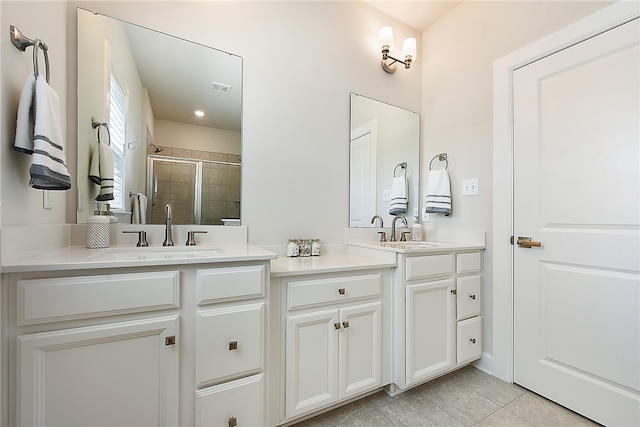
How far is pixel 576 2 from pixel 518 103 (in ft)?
1.77

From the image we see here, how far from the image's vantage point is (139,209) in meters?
1.45

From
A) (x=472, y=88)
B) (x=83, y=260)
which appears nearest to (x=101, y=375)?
(x=83, y=260)

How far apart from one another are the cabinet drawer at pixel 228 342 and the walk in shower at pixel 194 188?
673 mm

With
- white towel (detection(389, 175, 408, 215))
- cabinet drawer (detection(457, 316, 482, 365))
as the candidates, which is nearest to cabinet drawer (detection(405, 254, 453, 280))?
cabinet drawer (detection(457, 316, 482, 365))

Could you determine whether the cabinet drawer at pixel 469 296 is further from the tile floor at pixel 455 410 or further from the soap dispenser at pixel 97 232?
the soap dispenser at pixel 97 232

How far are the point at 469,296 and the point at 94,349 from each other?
198 centimetres

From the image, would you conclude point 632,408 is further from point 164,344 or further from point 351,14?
point 351,14

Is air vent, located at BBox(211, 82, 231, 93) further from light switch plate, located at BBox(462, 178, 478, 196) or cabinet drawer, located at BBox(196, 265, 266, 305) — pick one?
light switch plate, located at BBox(462, 178, 478, 196)

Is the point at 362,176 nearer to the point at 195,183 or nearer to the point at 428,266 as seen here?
the point at 428,266

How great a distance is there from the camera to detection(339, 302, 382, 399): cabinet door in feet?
4.56

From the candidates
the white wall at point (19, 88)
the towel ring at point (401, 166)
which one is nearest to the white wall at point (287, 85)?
the white wall at point (19, 88)

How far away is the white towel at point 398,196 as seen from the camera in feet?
7.37

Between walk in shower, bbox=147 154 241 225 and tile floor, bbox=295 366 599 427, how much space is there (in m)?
1.22

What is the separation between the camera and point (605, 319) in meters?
1.39
